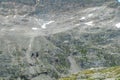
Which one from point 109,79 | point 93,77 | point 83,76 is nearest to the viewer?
point 109,79

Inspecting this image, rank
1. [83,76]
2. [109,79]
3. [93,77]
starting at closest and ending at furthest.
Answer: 1. [109,79]
2. [93,77]
3. [83,76]

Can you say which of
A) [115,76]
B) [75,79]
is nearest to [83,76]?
[75,79]

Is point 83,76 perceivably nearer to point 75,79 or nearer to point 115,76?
point 75,79

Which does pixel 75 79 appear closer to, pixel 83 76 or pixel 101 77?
pixel 83 76

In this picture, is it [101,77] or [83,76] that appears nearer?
[101,77]

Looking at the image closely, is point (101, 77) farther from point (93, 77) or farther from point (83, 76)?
point (83, 76)

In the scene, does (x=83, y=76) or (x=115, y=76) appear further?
(x=83, y=76)

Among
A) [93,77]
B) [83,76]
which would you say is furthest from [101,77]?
[83,76]
